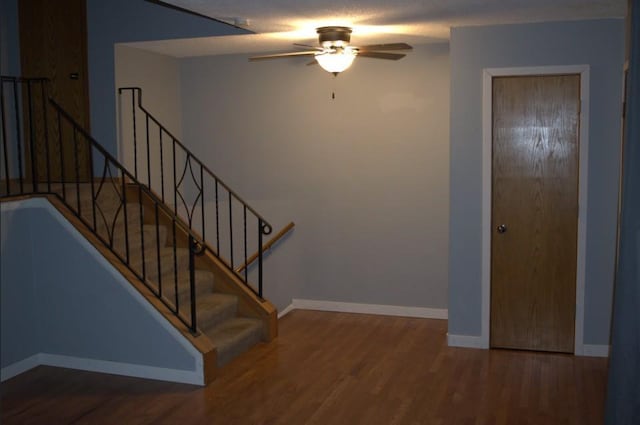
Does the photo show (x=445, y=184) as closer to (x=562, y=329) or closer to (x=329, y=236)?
(x=329, y=236)

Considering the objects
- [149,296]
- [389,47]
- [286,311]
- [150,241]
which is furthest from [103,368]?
[389,47]

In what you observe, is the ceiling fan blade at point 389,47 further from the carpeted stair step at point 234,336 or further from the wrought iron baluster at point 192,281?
the carpeted stair step at point 234,336

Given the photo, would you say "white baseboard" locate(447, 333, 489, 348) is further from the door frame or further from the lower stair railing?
the lower stair railing

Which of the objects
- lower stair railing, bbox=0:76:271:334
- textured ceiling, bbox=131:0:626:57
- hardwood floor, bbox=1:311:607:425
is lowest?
hardwood floor, bbox=1:311:607:425

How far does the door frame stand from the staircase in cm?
181

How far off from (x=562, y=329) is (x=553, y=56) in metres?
2.14

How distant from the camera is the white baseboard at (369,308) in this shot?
6.61 m

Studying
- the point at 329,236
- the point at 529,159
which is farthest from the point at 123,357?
the point at 529,159

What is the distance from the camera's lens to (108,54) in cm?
632

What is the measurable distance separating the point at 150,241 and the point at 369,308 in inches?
88.9

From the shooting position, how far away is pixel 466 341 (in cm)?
561

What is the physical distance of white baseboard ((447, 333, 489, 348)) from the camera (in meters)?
5.57

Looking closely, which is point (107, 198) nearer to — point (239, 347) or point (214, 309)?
point (214, 309)

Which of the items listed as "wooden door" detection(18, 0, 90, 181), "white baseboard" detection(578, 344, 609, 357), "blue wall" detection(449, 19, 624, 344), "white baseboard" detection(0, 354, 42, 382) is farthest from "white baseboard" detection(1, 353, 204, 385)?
"white baseboard" detection(578, 344, 609, 357)
